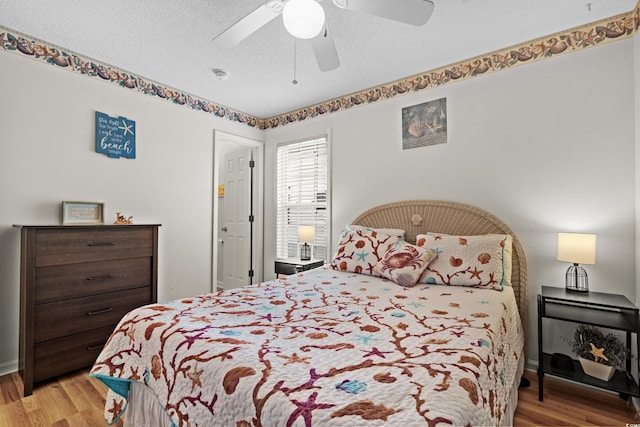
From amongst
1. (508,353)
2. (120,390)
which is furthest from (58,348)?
(508,353)

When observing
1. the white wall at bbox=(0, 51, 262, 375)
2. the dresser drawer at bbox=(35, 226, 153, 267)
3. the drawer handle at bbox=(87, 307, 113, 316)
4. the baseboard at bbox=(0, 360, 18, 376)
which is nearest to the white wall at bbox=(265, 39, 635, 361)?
the white wall at bbox=(0, 51, 262, 375)

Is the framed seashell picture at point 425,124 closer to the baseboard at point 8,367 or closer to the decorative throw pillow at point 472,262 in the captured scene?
the decorative throw pillow at point 472,262

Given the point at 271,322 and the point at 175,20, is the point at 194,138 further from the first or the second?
the point at 271,322

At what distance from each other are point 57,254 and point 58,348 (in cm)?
68

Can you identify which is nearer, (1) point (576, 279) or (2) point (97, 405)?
(2) point (97, 405)

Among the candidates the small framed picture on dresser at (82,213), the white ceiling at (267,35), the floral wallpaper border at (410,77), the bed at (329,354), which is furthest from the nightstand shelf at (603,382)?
the small framed picture on dresser at (82,213)

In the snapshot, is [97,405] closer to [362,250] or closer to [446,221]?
[362,250]

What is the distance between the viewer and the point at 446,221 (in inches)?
109

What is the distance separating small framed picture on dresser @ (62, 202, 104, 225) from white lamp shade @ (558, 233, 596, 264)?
3.68 meters

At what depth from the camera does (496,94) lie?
2611 mm

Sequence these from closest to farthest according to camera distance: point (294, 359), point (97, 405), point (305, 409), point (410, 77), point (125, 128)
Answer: point (305, 409), point (294, 359), point (97, 405), point (125, 128), point (410, 77)

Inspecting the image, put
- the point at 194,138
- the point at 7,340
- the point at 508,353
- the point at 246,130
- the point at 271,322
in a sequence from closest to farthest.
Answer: the point at 271,322 < the point at 508,353 < the point at 7,340 < the point at 194,138 < the point at 246,130

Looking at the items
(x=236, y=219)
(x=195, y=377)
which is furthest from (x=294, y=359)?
(x=236, y=219)

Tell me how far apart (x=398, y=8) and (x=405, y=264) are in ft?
5.37
